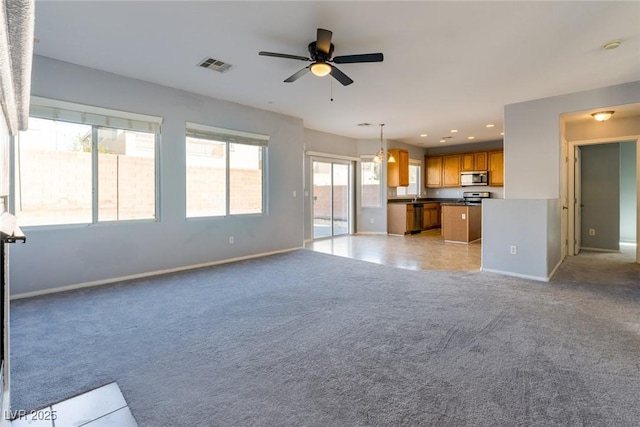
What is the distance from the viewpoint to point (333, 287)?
152 inches

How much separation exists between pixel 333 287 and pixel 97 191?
333 centimetres

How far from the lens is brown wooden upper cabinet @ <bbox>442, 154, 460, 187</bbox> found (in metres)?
9.59

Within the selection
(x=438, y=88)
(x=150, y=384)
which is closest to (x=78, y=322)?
(x=150, y=384)

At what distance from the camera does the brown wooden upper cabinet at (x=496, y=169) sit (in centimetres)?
872

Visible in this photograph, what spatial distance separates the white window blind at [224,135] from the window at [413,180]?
5461mm

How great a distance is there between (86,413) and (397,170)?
833 cm

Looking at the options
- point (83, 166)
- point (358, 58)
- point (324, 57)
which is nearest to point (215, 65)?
point (324, 57)

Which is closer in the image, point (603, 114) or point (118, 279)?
point (118, 279)

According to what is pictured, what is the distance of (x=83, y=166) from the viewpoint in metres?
3.96

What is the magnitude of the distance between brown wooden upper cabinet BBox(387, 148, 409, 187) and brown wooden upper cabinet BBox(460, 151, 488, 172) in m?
1.92

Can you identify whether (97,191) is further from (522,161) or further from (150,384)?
(522,161)

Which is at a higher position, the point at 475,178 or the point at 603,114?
the point at 603,114

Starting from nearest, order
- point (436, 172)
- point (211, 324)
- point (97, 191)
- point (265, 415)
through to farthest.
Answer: point (265, 415) → point (211, 324) → point (97, 191) → point (436, 172)

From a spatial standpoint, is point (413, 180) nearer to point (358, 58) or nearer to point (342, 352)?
point (358, 58)
